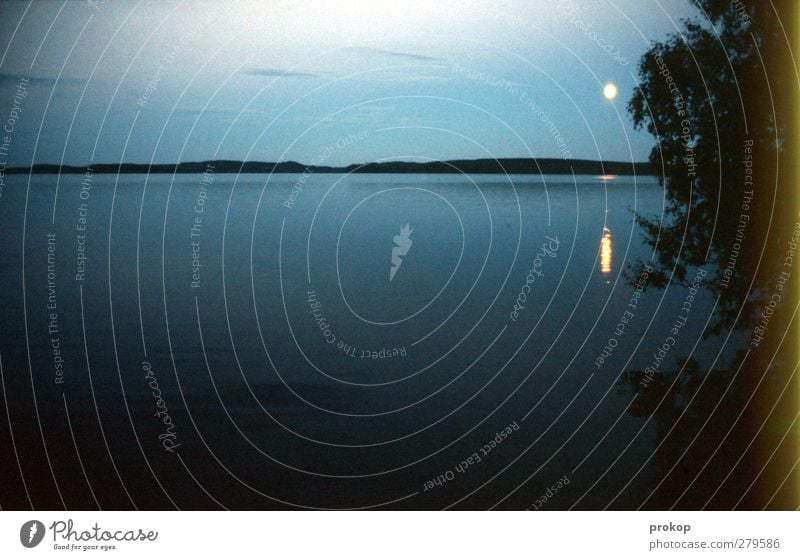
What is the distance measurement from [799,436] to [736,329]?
1.15 meters

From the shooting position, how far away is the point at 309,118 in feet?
24.6

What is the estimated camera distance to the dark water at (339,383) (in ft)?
20.2

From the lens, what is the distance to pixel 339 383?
7703mm

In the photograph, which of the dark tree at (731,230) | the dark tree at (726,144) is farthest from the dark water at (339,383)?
the dark tree at (726,144)

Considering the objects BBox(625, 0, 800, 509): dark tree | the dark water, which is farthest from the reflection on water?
BBox(625, 0, 800, 509): dark tree

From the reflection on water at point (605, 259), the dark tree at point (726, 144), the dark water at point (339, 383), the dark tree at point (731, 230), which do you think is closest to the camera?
the dark tree at point (731, 230)

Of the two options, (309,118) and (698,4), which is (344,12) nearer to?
(309,118)

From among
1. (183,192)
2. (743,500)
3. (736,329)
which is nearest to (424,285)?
(736,329)

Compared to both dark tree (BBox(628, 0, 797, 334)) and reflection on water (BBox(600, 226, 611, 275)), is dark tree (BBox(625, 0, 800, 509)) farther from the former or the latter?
reflection on water (BBox(600, 226, 611, 275))

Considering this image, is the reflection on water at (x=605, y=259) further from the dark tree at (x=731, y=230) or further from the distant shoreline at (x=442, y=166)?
the dark tree at (x=731, y=230)

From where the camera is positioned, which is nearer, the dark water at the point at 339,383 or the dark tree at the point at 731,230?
the dark tree at the point at 731,230

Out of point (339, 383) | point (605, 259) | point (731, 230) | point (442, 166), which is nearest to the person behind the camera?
point (731, 230)

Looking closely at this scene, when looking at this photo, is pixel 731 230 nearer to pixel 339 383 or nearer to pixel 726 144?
pixel 726 144

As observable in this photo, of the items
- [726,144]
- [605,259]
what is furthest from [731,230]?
[605,259]
